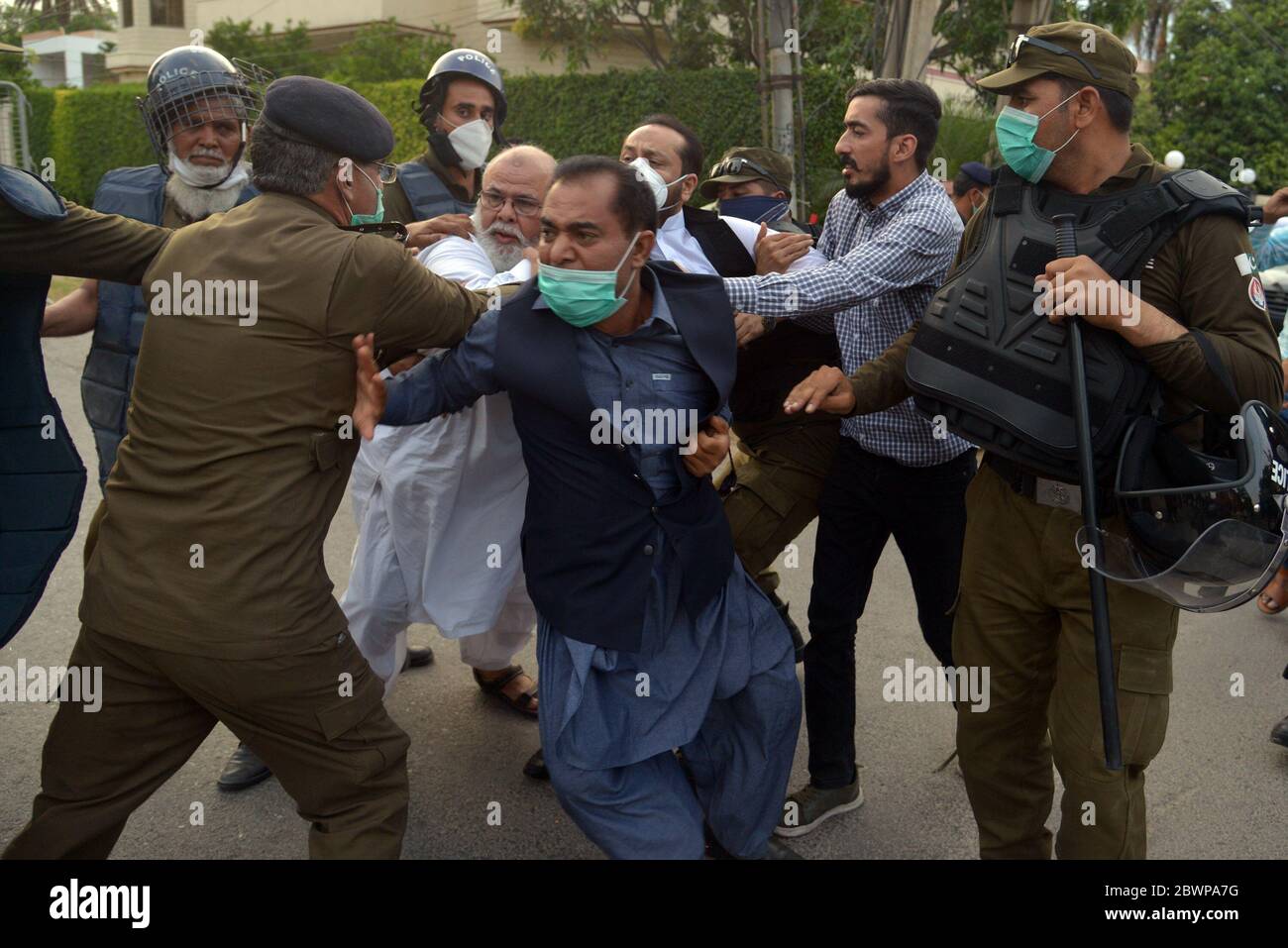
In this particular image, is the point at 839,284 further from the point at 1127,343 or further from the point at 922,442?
the point at 1127,343

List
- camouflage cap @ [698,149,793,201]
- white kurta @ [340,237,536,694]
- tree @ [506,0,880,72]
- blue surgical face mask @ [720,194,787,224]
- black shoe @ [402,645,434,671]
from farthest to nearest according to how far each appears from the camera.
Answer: tree @ [506,0,880,72], black shoe @ [402,645,434,671], camouflage cap @ [698,149,793,201], blue surgical face mask @ [720,194,787,224], white kurta @ [340,237,536,694]

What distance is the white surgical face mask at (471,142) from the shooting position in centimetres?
436

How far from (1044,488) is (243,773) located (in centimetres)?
263

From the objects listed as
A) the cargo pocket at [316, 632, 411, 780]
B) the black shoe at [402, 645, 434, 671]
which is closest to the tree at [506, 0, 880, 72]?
the black shoe at [402, 645, 434, 671]

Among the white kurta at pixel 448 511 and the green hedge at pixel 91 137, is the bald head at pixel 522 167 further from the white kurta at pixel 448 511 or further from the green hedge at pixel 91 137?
the green hedge at pixel 91 137

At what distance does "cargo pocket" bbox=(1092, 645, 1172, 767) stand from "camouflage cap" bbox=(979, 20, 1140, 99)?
134cm

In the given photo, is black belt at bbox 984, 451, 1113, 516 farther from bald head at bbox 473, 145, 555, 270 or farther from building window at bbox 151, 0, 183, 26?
building window at bbox 151, 0, 183, 26

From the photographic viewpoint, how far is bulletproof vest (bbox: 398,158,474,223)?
429 centimetres

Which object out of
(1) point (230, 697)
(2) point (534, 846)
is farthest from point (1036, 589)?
(1) point (230, 697)

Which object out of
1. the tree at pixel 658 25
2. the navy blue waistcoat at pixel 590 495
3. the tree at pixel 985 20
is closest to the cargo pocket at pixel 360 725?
the navy blue waistcoat at pixel 590 495

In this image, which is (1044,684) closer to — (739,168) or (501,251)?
(501,251)

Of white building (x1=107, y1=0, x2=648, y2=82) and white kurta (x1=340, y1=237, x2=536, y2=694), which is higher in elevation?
white building (x1=107, y1=0, x2=648, y2=82)

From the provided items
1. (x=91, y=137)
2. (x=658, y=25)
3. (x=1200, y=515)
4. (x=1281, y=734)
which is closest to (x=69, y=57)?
(x=91, y=137)

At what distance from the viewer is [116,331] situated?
372 centimetres
